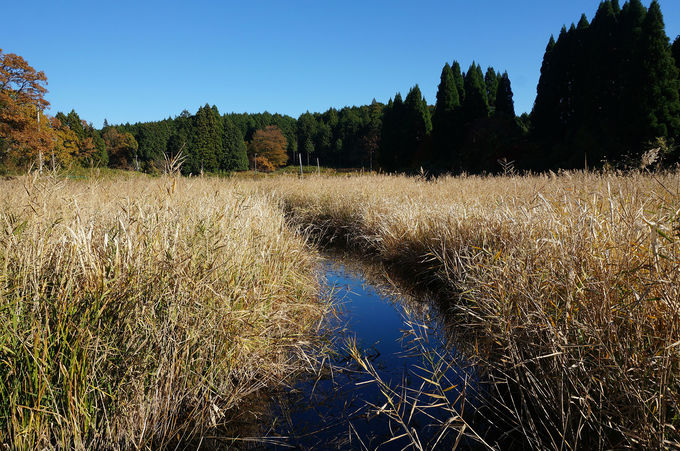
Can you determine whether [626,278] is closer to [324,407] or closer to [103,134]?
[324,407]

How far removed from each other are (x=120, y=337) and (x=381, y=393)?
149 centimetres

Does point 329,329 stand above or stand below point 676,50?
below

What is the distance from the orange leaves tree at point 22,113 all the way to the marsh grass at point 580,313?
15918mm

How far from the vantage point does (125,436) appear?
4.97 ft

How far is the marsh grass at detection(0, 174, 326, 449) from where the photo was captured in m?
1.34

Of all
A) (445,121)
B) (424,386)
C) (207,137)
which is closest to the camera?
(424,386)

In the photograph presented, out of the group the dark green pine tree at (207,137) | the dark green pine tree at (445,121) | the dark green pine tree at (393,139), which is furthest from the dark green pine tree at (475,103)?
the dark green pine tree at (207,137)

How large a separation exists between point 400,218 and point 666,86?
Result: 51.5 feet

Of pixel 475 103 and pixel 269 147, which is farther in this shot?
pixel 269 147

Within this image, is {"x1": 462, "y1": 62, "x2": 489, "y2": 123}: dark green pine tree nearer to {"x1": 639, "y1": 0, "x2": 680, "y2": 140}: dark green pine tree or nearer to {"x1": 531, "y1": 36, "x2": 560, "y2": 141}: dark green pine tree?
{"x1": 531, "y1": 36, "x2": 560, "y2": 141}: dark green pine tree

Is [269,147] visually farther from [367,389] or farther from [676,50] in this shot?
[367,389]

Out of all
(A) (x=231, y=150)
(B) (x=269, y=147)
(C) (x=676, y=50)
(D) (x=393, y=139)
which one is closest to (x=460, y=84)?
(D) (x=393, y=139)

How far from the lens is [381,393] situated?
226 cm

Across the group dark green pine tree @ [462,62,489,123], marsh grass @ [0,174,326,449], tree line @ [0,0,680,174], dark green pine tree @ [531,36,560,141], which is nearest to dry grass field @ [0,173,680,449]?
marsh grass @ [0,174,326,449]
